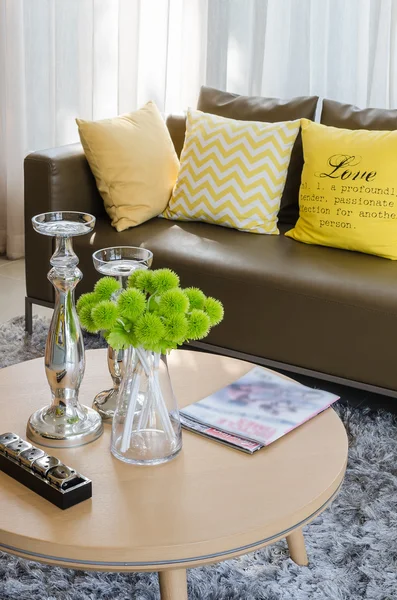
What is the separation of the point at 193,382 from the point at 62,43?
93.6 inches

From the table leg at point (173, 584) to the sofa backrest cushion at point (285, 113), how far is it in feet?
5.92

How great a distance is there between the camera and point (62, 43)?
3.74 m

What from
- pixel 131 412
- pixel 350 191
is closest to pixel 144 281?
pixel 131 412

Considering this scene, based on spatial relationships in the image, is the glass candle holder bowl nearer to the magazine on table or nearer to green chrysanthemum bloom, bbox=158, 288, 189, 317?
green chrysanthemum bloom, bbox=158, 288, 189, 317

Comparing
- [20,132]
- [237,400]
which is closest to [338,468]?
[237,400]

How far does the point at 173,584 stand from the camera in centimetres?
141

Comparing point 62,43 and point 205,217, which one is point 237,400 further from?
point 62,43

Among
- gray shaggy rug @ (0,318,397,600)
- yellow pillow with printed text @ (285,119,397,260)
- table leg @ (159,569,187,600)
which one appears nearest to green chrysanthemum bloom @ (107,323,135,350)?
table leg @ (159,569,187,600)

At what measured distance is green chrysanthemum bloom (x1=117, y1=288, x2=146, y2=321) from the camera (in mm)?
1396

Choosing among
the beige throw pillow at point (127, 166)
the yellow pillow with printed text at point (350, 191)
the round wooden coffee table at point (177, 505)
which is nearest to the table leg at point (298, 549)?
the round wooden coffee table at point (177, 505)

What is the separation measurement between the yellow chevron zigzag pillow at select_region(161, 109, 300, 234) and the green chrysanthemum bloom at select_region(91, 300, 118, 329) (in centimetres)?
150

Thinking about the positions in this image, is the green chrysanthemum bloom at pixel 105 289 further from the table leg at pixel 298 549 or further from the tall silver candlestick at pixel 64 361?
the table leg at pixel 298 549

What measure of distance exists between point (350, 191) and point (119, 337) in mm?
1447

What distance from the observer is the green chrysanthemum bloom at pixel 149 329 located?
1.38 m
